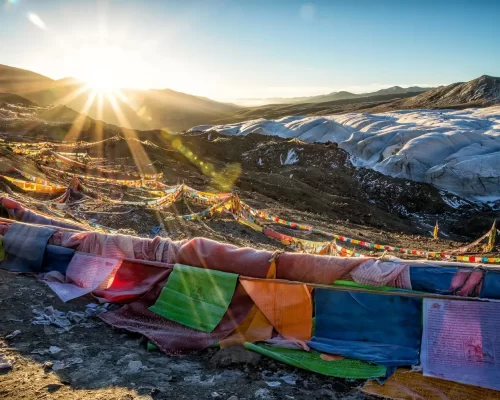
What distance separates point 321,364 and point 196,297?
1.43 meters

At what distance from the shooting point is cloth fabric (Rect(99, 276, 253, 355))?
384 centimetres

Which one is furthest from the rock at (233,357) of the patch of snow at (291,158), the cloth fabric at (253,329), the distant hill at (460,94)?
the distant hill at (460,94)

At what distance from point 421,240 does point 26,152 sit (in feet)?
53.2

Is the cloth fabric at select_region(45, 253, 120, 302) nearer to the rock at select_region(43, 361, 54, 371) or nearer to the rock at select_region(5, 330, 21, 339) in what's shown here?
the rock at select_region(5, 330, 21, 339)

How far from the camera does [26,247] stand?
532cm

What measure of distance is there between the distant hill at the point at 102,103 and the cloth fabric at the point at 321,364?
68.9 meters

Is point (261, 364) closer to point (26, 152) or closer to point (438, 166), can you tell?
point (26, 152)

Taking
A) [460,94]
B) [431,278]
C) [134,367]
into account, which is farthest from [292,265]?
[460,94]

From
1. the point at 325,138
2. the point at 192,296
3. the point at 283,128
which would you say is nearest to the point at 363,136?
the point at 325,138

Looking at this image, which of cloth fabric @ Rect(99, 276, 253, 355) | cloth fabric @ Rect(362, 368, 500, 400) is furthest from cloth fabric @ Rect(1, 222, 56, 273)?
cloth fabric @ Rect(362, 368, 500, 400)

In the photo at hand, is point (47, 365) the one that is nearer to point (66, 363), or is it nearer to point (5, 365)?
point (66, 363)

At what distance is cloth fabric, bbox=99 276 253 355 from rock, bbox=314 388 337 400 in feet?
3.47

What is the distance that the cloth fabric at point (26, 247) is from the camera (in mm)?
5254

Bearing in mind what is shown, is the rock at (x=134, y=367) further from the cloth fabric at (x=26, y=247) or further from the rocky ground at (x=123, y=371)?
the cloth fabric at (x=26, y=247)
